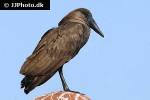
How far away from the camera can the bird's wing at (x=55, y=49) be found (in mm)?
19844

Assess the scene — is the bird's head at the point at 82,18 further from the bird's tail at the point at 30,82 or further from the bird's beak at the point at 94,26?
the bird's tail at the point at 30,82

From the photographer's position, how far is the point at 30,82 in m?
19.5

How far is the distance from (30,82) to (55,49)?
1.45 meters

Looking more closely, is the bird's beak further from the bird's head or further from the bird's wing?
the bird's wing

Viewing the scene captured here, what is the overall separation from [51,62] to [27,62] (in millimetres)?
682

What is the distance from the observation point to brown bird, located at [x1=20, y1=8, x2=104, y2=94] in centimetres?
1959

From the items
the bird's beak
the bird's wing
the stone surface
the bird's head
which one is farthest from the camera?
the bird's beak

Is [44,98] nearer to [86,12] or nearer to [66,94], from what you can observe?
[66,94]

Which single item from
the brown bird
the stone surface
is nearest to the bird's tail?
the brown bird

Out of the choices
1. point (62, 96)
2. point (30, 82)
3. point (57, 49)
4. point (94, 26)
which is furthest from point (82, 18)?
point (62, 96)

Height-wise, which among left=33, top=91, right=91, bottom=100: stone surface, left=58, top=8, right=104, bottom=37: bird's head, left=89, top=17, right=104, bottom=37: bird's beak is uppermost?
left=58, top=8, right=104, bottom=37: bird's head

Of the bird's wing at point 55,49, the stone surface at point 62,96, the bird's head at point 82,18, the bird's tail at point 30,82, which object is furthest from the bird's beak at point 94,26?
the stone surface at point 62,96

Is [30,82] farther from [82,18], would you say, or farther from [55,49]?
[82,18]

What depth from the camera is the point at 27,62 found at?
19.9m
